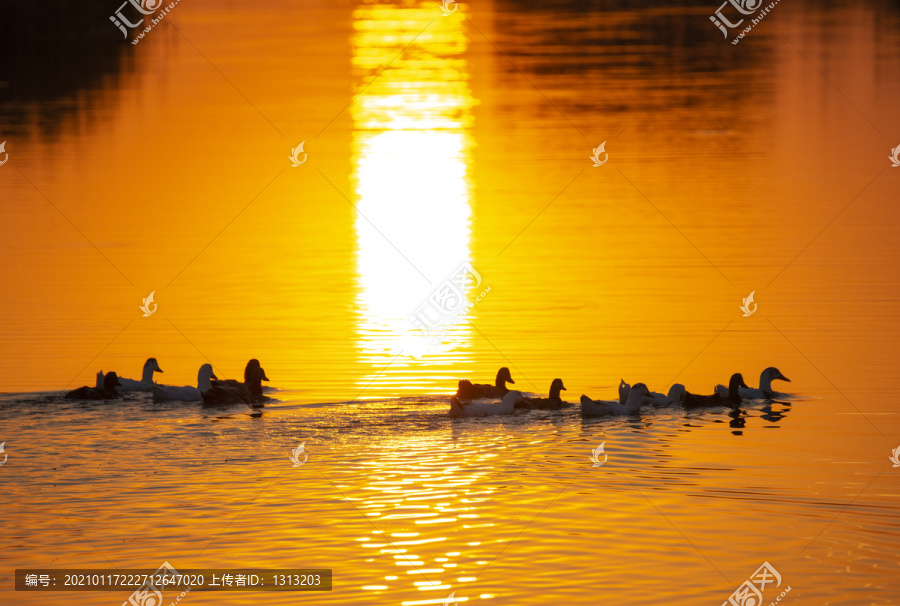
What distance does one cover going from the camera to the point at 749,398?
17422 mm

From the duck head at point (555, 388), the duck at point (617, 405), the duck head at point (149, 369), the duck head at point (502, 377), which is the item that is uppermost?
the duck head at point (149, 369)

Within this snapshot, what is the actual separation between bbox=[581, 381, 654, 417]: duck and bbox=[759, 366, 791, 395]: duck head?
79.0 inches

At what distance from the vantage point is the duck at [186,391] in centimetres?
1766

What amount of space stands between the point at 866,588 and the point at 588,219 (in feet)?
60.9

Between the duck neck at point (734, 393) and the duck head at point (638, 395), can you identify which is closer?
the duck head at point (638, 395)


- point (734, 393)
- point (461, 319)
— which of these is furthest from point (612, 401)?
point (461, 319)

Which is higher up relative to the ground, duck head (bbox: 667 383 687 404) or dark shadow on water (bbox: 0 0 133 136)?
dark shadow on water (bbox: 0 0 133 136)

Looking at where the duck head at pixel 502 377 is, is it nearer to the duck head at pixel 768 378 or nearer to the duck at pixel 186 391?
the duck head at pixel 768 378

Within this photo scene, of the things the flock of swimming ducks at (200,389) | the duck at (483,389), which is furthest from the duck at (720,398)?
the flock of swimming ducks at (200,389)

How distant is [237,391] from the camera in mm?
17312

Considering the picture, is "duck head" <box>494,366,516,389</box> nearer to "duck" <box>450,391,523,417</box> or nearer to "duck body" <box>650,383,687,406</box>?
"duck" <box>450,391,523,417</box>

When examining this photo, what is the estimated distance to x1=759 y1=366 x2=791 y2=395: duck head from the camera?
17594mm

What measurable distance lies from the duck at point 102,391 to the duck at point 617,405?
258 inches

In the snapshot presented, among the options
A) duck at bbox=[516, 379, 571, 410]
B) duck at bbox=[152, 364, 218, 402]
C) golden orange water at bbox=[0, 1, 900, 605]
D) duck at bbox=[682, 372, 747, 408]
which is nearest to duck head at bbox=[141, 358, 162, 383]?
golden orange water at bbox=[0, 1, 900, 605]
